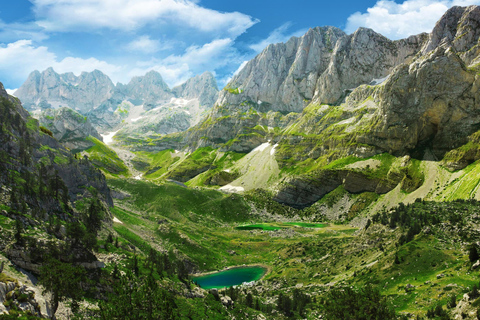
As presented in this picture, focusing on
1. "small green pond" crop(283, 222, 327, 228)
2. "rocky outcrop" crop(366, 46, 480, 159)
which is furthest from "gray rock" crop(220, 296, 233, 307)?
"rocky outcrop" crop(366, 46, 480, 159)

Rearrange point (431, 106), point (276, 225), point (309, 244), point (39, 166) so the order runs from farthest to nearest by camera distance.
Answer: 1. point (431, 106)
2. point (276, 225)
3. point (309, 244)
4. point (39, 166)

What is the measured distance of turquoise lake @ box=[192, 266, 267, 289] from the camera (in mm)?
88375

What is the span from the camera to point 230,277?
310 feet

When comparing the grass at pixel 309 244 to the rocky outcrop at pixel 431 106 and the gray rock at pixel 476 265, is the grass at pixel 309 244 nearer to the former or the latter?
the gray rock at pixel 476 265

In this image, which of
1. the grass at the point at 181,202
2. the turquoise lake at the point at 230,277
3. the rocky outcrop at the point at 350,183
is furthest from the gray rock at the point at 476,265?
the rocky outcrop at the point at 350,183

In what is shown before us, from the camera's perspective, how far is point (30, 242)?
39.5m

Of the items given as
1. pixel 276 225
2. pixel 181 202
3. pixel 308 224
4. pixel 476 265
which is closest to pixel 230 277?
pixel 476 265

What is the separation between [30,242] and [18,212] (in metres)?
10.6

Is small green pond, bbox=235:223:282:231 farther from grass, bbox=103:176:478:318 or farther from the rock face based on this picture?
the rock face

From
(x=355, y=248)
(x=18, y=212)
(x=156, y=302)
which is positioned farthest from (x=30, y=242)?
(x=355, y=248)

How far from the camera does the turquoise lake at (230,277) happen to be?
88.4 metres

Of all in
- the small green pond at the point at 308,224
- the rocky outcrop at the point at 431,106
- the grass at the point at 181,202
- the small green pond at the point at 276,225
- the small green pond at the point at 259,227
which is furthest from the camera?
the rocky outcrop at the point at 431,106

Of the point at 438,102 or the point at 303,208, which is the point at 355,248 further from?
the point at 438,102

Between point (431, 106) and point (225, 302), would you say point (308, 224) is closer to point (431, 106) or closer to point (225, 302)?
point (431, 106)
